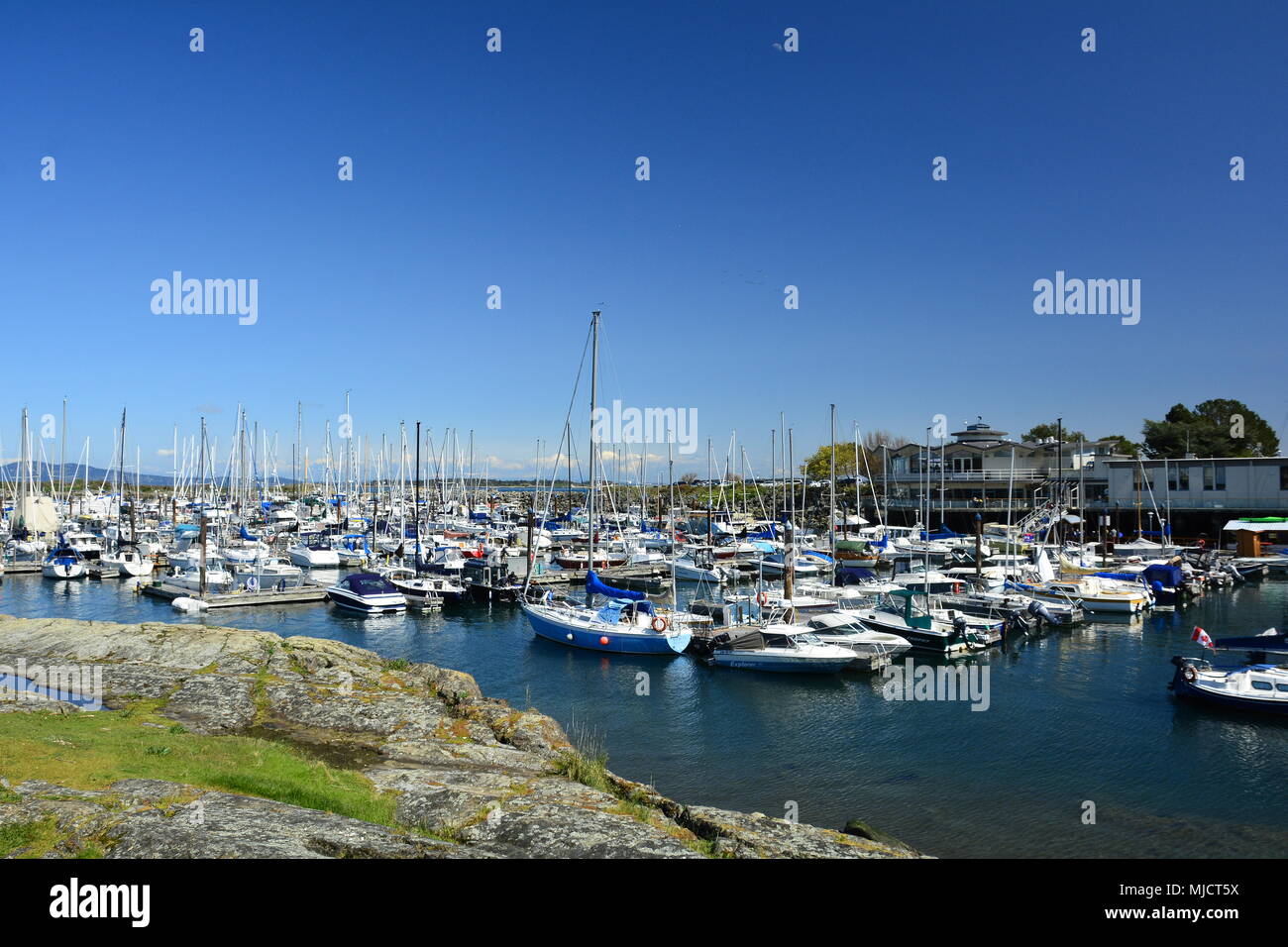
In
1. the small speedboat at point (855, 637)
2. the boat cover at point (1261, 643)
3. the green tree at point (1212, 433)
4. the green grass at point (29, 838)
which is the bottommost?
the small speedboat at point (855, 637)

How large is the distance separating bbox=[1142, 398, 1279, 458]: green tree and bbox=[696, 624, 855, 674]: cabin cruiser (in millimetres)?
90337

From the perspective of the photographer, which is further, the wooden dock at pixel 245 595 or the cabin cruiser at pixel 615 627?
the wooden dock at pixel 245 595

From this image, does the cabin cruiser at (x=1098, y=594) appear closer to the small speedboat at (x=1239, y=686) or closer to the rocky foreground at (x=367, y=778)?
the small speedboat at (x=1239, y=686)

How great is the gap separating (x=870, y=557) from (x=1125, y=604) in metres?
30.6

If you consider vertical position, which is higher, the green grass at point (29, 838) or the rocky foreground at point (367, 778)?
the green grass at point (29, 838)

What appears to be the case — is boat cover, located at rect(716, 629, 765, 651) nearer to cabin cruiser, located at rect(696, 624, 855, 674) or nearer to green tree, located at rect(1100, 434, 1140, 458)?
cabin cruiser, located at rect(696, 624, 855, 674)

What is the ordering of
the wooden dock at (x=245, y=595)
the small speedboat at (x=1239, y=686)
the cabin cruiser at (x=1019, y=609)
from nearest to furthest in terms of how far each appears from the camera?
1. the small speedboat at (x=1239, y=686)
2. the cabin cruiser at (x=1019, y=609)
3. the wooden dock at (x=245, y=595)

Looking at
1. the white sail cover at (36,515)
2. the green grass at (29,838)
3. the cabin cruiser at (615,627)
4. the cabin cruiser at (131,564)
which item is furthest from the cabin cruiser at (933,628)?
the white sail cover at (36,515)

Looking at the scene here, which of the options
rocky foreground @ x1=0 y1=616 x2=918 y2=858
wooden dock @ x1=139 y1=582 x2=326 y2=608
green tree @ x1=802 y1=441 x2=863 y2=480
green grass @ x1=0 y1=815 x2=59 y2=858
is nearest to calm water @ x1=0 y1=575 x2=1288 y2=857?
rocky foreground @ x1=0 y1=616 x2=918 y2=858

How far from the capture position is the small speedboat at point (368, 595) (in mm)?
51812

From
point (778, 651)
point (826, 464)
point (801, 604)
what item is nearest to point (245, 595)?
point (801, 604)

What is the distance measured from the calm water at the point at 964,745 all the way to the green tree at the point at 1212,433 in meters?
72.0
